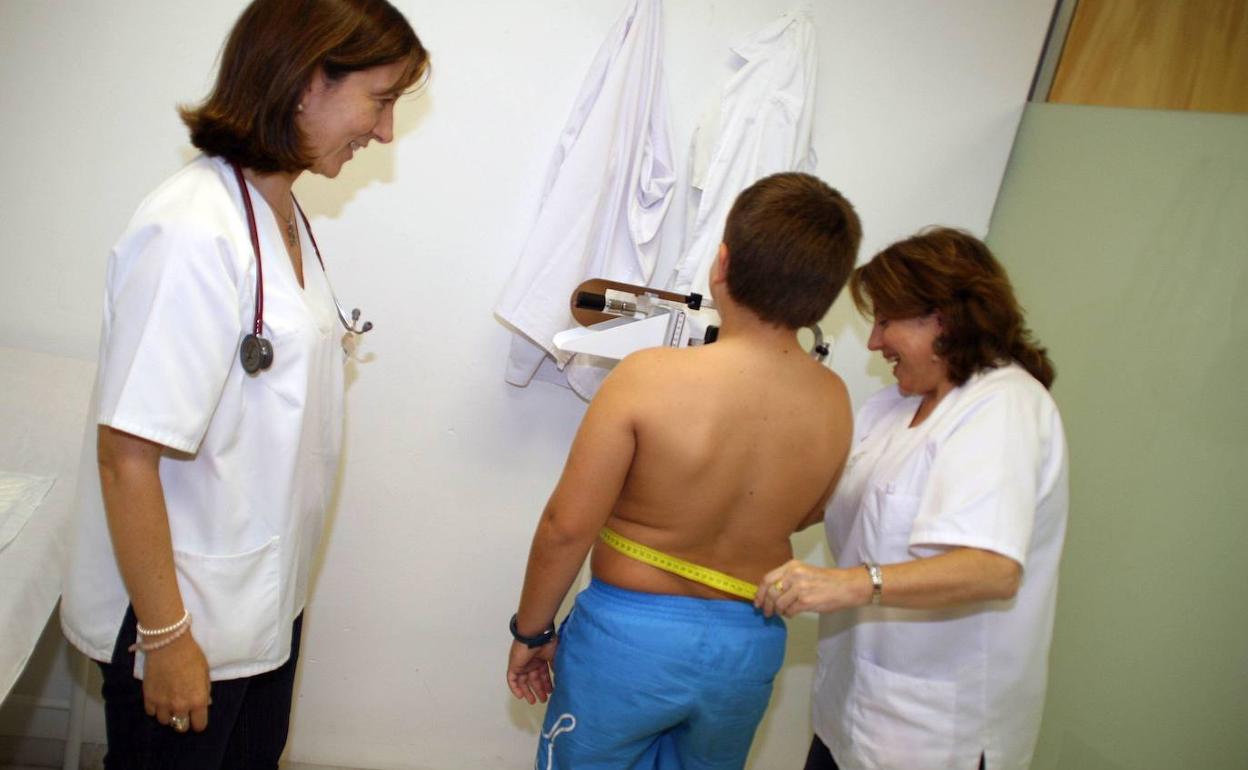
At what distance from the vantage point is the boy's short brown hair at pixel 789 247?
1152 mm

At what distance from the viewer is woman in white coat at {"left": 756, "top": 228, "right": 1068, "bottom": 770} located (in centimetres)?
113

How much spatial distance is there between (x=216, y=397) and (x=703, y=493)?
642 millimetres

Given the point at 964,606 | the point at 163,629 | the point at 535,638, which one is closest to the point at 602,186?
the point at 535,638

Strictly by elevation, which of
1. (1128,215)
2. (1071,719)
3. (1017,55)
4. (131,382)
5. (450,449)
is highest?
(1017,55)

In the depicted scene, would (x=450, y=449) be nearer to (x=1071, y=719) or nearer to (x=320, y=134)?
(x=320, y=134)

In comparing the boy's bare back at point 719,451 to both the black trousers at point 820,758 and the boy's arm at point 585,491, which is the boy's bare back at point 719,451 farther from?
the black trousers at point 820,758

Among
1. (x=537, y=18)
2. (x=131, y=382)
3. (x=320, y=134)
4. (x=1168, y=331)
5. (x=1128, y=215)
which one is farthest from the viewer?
(x=537, y=18)

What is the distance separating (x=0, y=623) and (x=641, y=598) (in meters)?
0.90

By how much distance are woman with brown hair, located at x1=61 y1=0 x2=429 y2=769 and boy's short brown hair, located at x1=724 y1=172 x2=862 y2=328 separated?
517 mm

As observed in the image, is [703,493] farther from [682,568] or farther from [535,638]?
[535,638]

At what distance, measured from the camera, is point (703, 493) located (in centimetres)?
120

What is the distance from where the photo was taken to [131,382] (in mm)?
949

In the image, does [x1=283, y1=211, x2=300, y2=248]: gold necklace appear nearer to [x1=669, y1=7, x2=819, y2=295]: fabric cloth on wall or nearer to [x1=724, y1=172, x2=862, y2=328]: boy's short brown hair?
[x1=724, y1=172, x2=862, y2=328]: boy's short brown hair

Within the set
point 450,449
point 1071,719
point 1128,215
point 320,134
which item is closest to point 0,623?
point 320,134
